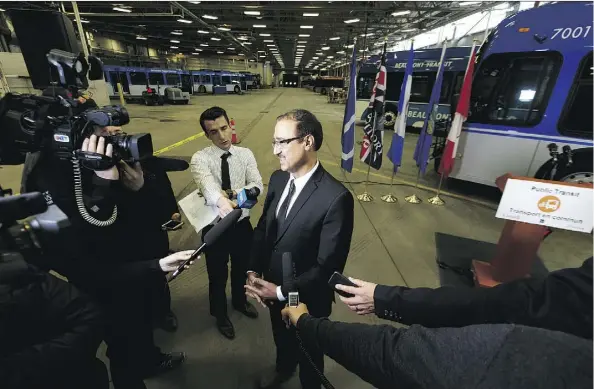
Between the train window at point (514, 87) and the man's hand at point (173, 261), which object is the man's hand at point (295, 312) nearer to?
the man's hand at point (173, 261)

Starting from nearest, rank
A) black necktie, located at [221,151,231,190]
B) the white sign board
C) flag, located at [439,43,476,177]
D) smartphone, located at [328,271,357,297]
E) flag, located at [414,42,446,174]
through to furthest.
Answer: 1. smartphone, located at [328,271,357,297]
2. black necktie, located at [221,151,231,190]
3. the white sign board
4. flag, located at [439,43,476,177]
5. flag, located at [414,42,446,174]

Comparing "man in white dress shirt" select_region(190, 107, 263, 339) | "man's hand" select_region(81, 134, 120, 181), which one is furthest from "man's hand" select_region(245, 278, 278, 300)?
"man's hand" select_region(81, 134, 120, 181)

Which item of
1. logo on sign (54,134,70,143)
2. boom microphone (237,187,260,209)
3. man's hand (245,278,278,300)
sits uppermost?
logo on sign (54,134,70,143)

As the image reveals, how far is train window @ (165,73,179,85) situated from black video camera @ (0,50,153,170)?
22.3 meters

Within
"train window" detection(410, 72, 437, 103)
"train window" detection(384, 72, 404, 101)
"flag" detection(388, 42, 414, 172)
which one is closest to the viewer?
"flag" detection(388, 42, 414, 172)

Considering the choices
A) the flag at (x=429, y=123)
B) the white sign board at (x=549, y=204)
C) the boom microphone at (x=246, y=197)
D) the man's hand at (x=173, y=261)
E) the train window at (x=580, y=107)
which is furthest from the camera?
the flag at (x=429, y=123)

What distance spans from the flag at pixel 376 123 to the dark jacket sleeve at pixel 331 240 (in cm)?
A: 372

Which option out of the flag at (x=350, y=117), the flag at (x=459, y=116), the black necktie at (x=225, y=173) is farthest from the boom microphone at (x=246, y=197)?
the flag at (x=459, y=116)

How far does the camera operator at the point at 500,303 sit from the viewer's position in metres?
0.76

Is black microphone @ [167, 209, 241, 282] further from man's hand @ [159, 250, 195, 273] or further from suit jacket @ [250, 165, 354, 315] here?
suit jacket @ [250, 165, 354, 315]

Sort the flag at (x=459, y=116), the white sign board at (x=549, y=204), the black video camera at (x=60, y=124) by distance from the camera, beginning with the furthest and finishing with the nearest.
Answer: the flag at (x=459, y=116)
the white sign board at (x=549, y=204)
the black video camera at (x=60, y=124)

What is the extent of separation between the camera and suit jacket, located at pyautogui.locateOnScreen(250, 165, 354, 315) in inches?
58.5

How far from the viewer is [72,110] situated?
48.5 inches

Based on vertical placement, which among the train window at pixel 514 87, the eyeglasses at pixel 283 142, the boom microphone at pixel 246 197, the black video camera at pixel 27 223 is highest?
the train window at pixel 514 87
